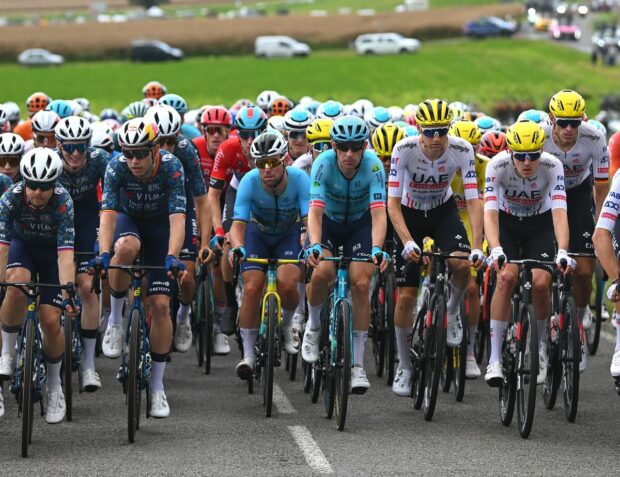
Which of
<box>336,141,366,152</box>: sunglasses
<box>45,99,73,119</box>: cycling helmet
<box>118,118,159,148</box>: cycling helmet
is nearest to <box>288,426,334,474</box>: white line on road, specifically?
<box>336,141,366,152</box>: sunglasses

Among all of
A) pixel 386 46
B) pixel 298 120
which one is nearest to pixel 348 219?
pixel 298 120

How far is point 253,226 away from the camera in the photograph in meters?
11.5

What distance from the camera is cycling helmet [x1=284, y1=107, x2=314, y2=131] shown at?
14.0 meters

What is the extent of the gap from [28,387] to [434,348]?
3.04 metres

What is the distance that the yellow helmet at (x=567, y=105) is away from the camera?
1160cm

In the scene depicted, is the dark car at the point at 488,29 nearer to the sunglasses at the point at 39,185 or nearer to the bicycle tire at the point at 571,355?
the bicycle tire at the point at 571,355

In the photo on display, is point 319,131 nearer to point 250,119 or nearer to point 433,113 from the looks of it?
point 250,119

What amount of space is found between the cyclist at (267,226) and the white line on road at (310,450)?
114 centimetres

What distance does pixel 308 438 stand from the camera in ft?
32.1

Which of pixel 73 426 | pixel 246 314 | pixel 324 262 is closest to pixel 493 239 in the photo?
pixel 324 262

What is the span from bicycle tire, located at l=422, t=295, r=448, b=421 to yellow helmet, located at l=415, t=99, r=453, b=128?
1.40m

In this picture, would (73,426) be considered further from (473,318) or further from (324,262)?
(473,318)

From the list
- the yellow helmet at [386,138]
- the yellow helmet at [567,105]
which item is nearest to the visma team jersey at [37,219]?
the yellow helmet at [386,138]

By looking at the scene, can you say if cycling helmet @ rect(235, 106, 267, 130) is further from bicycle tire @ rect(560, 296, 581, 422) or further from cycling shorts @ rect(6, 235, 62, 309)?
bicycle tire @ rect(560, 296, 581, 422)
